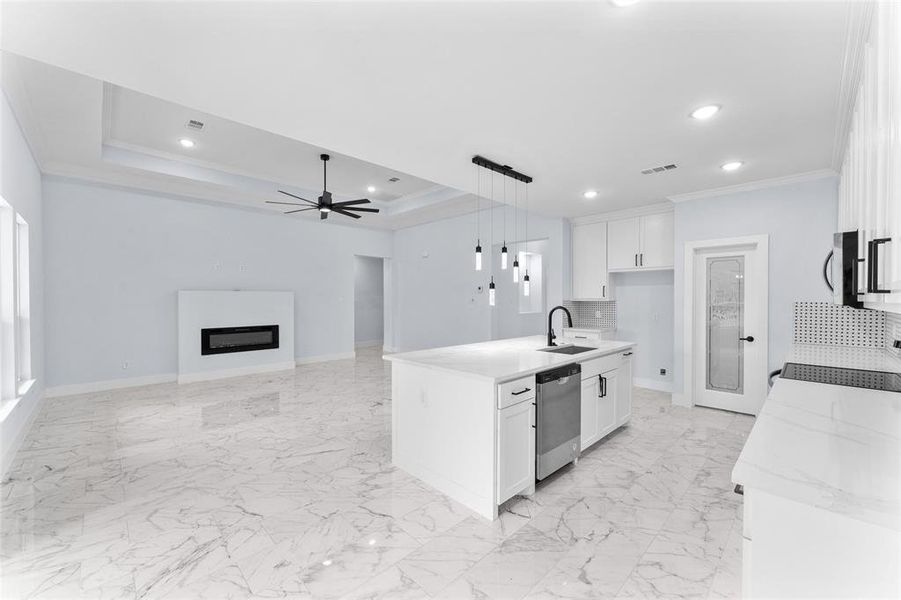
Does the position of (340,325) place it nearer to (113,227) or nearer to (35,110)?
(113,227)

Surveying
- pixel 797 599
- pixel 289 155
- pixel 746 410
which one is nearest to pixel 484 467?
pixel 797 599

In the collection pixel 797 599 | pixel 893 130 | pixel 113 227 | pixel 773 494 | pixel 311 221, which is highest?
pixel 311 221

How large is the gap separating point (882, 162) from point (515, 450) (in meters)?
2.16

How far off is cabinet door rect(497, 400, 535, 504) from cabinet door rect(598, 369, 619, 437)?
43.3 inches

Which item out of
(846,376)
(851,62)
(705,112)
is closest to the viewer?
(851,62)

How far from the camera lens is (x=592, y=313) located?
6156mm

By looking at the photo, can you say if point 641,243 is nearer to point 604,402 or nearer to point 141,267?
point 604,402

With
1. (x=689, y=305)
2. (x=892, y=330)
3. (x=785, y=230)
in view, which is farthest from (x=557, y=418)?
(x=785, y=230)

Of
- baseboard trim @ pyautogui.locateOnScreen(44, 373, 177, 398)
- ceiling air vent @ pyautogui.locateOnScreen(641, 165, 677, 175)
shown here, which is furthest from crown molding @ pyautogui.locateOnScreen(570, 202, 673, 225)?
baseboard trim @ pyautogui.locateOnScreen(44, 373, 177, 398)

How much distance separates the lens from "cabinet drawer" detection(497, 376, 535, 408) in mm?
2414

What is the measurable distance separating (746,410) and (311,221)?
7331 mm

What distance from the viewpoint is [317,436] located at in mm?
3791

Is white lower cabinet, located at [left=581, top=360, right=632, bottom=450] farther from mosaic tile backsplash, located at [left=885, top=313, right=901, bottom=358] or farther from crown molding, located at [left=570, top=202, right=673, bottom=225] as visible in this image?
crown molding, located at [left=570, top=202, right=673, bottom=225]

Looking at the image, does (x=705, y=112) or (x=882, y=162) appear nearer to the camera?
(x=882, y=162)
